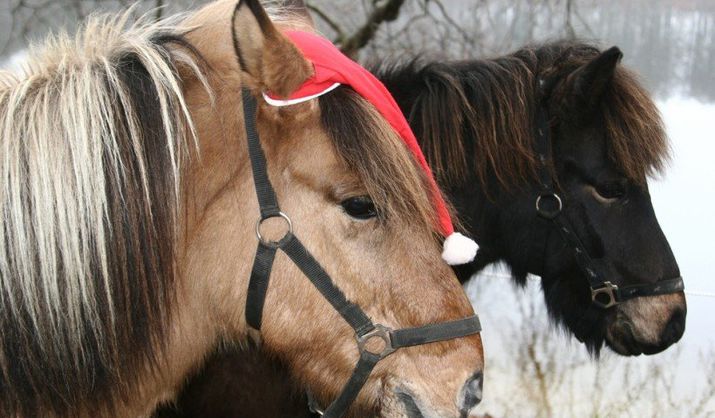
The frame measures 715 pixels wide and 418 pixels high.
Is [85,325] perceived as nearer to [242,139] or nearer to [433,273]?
[242,139]

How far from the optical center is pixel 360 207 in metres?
1.75

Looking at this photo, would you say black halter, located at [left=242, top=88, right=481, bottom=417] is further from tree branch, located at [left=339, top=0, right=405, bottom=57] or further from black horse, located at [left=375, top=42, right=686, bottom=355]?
tree branch, located at [left=339, top=0, right=405, bottom=57]

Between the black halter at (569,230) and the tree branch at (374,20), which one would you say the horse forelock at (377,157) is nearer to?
the black halter at (569,230)

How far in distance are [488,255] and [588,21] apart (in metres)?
3.11

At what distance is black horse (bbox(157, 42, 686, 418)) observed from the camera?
8.88ft

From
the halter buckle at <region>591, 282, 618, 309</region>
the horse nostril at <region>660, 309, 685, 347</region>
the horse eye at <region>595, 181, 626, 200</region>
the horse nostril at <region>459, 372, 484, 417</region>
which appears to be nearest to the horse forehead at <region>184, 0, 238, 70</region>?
the horse nostril at <region>459, 372, 484, 417</region>

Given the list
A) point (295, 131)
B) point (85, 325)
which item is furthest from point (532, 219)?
point (85, 325)

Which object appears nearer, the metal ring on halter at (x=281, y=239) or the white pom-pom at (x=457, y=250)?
the metal ring on halter at (x=281, y=239)

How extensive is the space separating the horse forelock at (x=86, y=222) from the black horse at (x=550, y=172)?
1.03m

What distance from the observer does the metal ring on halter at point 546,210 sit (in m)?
2.73

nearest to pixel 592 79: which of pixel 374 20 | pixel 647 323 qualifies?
pixel 647 323

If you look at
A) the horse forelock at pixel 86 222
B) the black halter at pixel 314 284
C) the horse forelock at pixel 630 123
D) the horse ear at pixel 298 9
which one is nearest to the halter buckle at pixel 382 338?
the black halter at pixel 314 284

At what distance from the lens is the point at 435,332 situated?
1770 mm

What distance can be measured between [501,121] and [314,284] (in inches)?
49.6
